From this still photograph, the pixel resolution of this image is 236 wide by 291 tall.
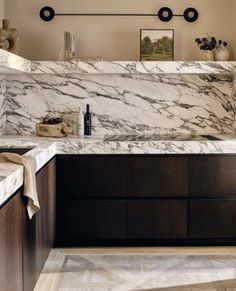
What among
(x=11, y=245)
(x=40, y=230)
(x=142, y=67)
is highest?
(x=142, y=67)

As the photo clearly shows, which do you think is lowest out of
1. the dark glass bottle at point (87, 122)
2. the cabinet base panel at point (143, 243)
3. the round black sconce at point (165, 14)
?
the cabinet base panel at point (143, 243)

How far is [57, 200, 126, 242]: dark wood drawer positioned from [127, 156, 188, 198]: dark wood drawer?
18 centimetres

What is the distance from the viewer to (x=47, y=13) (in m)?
4.70

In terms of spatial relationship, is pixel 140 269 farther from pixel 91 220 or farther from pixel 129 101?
pixel 129 101

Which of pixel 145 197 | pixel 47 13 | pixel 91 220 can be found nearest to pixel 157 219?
pixel 145 197

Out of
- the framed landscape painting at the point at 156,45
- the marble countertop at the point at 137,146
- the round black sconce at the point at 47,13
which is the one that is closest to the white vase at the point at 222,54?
the framed landscape painting at the point at 156,45

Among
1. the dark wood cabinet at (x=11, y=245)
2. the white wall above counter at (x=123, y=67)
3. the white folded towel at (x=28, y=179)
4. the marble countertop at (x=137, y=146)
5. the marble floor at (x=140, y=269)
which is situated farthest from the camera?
the white wall above counter at (x=123, y=67)

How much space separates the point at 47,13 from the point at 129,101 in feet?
3.45

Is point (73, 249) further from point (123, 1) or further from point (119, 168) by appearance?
point (123, 1)

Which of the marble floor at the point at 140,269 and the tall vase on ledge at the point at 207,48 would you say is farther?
the tall vase on ledge at the point at 207,48

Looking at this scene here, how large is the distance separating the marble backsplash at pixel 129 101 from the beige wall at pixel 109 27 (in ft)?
0.76

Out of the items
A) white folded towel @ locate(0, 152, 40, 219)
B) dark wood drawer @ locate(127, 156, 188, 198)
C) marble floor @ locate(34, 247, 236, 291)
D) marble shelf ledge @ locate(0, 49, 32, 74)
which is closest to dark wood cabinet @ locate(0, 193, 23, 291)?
white folded towel @ locate(0, 152, 40, 219)

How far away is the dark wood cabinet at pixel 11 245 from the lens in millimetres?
2225

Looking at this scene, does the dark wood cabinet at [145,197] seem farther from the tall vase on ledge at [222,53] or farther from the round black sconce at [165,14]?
the round black sconce at [165,14]
